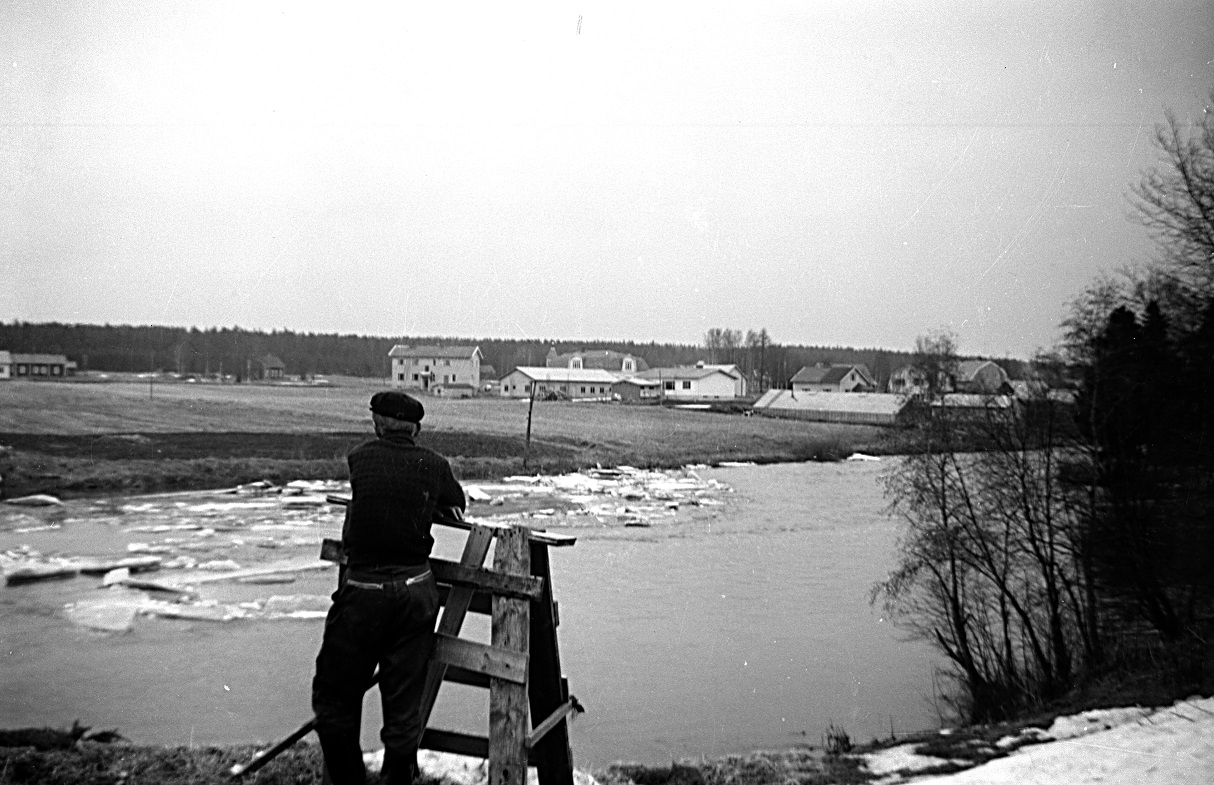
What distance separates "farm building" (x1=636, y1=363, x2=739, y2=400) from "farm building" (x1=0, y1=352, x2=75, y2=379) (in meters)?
8.79

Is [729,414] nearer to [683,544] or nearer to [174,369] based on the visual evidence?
[683,544]

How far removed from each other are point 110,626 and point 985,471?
1000 cm

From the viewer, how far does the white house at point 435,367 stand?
861 cm

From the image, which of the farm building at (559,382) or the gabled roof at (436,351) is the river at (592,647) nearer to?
the farm building at (559,382)

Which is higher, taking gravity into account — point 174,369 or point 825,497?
point 174,369

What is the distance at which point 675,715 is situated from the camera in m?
6.51

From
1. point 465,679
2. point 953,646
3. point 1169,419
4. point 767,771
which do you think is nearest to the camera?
point 465,679

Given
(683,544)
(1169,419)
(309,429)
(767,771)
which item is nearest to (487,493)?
(309,429)

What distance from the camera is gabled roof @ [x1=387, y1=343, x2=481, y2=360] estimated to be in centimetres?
855

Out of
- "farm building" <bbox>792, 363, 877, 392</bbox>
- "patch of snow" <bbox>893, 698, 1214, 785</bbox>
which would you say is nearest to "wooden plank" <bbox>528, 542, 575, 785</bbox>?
"patch of snow" <bbox>893, 698, 1214, 785</bbox>

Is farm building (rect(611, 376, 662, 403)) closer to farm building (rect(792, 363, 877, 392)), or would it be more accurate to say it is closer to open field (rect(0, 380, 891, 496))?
open field (rect(0, 380, 891, 496))

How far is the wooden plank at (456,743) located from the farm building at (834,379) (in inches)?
497

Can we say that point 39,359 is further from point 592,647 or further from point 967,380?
point 967,380

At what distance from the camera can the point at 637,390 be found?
13.5 m
